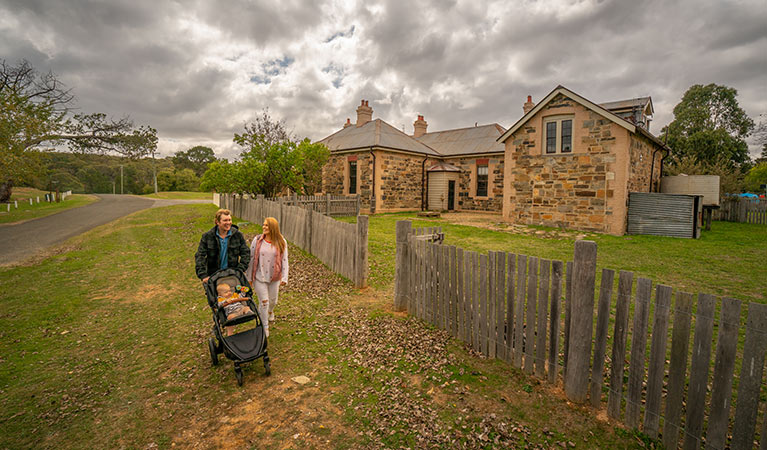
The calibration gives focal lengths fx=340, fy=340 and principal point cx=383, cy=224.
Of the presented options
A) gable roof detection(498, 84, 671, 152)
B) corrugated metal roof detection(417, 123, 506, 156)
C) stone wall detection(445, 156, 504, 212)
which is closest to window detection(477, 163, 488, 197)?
stone wall detection(445, 156, 504, 212)

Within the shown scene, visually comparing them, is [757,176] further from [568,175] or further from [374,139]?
[374,139]

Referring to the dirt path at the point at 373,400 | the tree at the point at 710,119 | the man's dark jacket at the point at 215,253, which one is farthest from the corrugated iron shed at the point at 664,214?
the tree at the point at 710,119

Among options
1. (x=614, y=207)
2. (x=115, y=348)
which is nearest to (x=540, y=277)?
(x=115, y=348)

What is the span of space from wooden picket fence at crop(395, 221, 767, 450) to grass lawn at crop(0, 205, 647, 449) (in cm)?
25

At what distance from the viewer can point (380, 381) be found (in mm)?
4059

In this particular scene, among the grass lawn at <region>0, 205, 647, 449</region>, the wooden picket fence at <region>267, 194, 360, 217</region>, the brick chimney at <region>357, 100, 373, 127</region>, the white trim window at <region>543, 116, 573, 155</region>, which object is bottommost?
the grass lawn at <region>0, 205, 647, 449</region>

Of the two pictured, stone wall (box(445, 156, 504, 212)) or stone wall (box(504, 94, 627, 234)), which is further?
stone wall (box(445, 156, 504, 212))

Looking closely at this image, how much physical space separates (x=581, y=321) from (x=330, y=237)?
252 inches

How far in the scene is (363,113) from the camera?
93.0 ft

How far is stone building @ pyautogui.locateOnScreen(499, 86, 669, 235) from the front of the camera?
→ 556 inches

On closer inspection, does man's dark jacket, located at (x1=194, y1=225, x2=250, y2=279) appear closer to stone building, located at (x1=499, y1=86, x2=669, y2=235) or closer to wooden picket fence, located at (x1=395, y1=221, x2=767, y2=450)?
wooden picket fence, located at (x1=395, y1=221, x2=767, y2=450)

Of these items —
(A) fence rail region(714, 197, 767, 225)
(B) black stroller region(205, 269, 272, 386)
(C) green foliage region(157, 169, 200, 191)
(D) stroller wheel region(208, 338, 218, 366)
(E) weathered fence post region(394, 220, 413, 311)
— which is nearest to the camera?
(B) black stroller region(205, 269, 272, 386)

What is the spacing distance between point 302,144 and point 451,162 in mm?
11843

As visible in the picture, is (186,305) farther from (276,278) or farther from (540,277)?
(540,277)
